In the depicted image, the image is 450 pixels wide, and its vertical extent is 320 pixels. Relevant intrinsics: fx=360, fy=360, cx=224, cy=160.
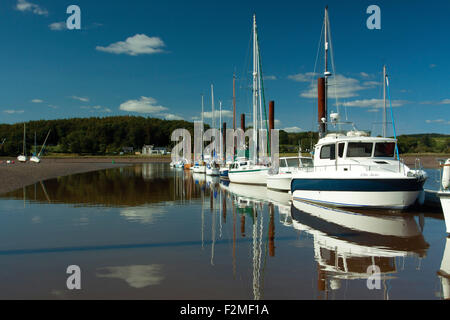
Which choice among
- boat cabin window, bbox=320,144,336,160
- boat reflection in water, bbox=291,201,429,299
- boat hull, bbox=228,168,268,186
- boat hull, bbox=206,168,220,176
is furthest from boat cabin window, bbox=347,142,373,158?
boat hull, bbox=206,168,220,176

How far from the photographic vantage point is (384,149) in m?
18.0

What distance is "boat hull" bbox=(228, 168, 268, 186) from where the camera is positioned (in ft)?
102

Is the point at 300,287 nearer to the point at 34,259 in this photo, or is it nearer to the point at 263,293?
the point at 263,293

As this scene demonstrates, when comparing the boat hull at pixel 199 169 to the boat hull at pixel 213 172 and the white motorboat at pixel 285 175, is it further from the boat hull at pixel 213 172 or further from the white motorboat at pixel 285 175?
the white motorboat at pixel 285 175

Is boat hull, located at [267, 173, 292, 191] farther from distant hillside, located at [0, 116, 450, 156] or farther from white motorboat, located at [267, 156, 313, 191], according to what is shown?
distant hillside, located at [0, 116, 450, 156]

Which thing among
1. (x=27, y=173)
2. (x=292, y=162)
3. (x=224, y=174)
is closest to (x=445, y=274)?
(x=292, y=162)

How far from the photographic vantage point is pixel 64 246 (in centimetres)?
1042

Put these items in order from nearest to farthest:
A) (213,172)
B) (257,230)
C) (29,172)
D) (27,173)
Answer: (257,230), (27,173), (213,172), (29,172)

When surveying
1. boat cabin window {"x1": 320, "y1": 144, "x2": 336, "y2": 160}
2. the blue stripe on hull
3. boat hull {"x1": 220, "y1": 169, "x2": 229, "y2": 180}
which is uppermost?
boat cabin window {"x1": 320, "y1": 144, "x2": 336, "y2": 160}

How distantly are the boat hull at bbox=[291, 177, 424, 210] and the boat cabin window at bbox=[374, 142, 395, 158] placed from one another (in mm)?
2380

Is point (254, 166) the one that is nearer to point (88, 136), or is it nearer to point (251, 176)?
point (251, 176)

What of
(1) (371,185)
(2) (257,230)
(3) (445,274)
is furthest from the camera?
(1) (371,185)

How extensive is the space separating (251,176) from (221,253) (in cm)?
2225
